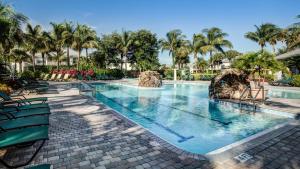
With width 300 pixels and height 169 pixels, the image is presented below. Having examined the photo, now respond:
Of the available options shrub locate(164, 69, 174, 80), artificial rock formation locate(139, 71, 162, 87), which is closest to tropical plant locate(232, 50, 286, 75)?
artificial rock formation locate(139, 71, 162, 87)

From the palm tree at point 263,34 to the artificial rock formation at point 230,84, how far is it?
33903 mm

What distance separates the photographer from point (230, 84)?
501 inches

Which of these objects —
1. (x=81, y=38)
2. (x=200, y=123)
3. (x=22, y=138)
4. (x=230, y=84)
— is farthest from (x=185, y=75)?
(x=22, y=138)

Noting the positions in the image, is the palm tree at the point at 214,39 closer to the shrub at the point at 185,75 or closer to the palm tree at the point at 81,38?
the shrub at the point at 185,75

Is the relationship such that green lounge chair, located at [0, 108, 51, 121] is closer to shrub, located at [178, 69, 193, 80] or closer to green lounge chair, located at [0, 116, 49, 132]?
green lounge chair, located at [0, 116, 49, 132]

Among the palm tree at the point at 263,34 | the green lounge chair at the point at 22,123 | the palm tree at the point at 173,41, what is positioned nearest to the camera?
the green lounge chair at the point at 22,123

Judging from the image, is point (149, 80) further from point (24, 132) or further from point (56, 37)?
point (56, 37)

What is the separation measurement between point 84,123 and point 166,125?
10.9 feet

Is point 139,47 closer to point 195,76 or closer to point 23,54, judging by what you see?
point 195,76

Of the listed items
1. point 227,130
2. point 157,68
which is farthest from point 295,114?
point 157,68

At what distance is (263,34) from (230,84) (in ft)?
114

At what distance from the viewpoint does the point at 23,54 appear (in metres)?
35.9

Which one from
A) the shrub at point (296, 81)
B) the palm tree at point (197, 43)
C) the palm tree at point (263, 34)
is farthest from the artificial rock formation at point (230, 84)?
the palm tree at point (263, 34)

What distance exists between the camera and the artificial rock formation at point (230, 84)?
12508mm
